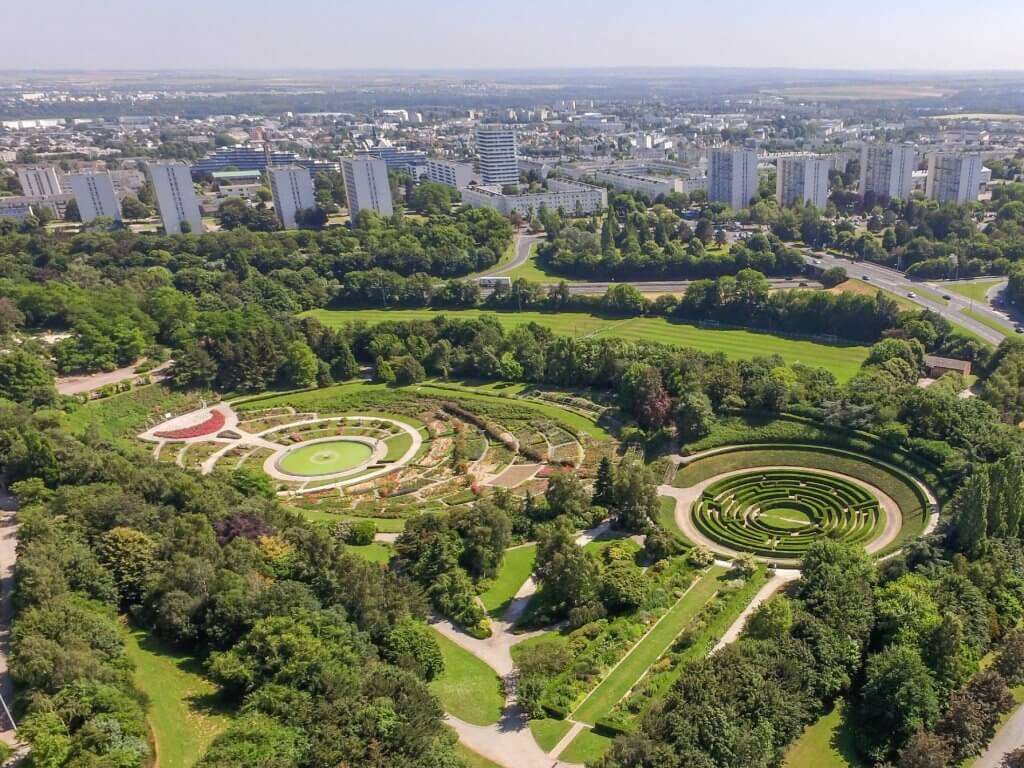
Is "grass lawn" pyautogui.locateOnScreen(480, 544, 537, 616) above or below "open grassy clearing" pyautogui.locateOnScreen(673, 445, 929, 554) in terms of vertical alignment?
below

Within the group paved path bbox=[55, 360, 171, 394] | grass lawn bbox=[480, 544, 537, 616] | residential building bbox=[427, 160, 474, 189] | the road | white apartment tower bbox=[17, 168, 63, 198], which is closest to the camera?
grass lawn bbox=[480, 544, 537, 616]

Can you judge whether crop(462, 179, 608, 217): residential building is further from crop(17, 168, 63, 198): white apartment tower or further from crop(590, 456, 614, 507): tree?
crop(590, 456, 614, 507): tree

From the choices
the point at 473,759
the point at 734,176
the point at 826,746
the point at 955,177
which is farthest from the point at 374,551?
the point at 955,177

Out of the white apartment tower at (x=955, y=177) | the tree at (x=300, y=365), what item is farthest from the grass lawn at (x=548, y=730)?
the white apartment tower at (x=955, y=177)

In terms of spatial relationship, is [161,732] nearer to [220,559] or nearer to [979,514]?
[220,559]

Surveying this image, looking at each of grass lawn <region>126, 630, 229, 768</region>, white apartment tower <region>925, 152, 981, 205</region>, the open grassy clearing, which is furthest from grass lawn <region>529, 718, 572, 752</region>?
white apartment tower <region>925, 152, 981, 205</region>

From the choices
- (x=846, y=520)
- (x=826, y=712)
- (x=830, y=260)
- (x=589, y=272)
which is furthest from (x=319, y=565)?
(x=830, y=260)
